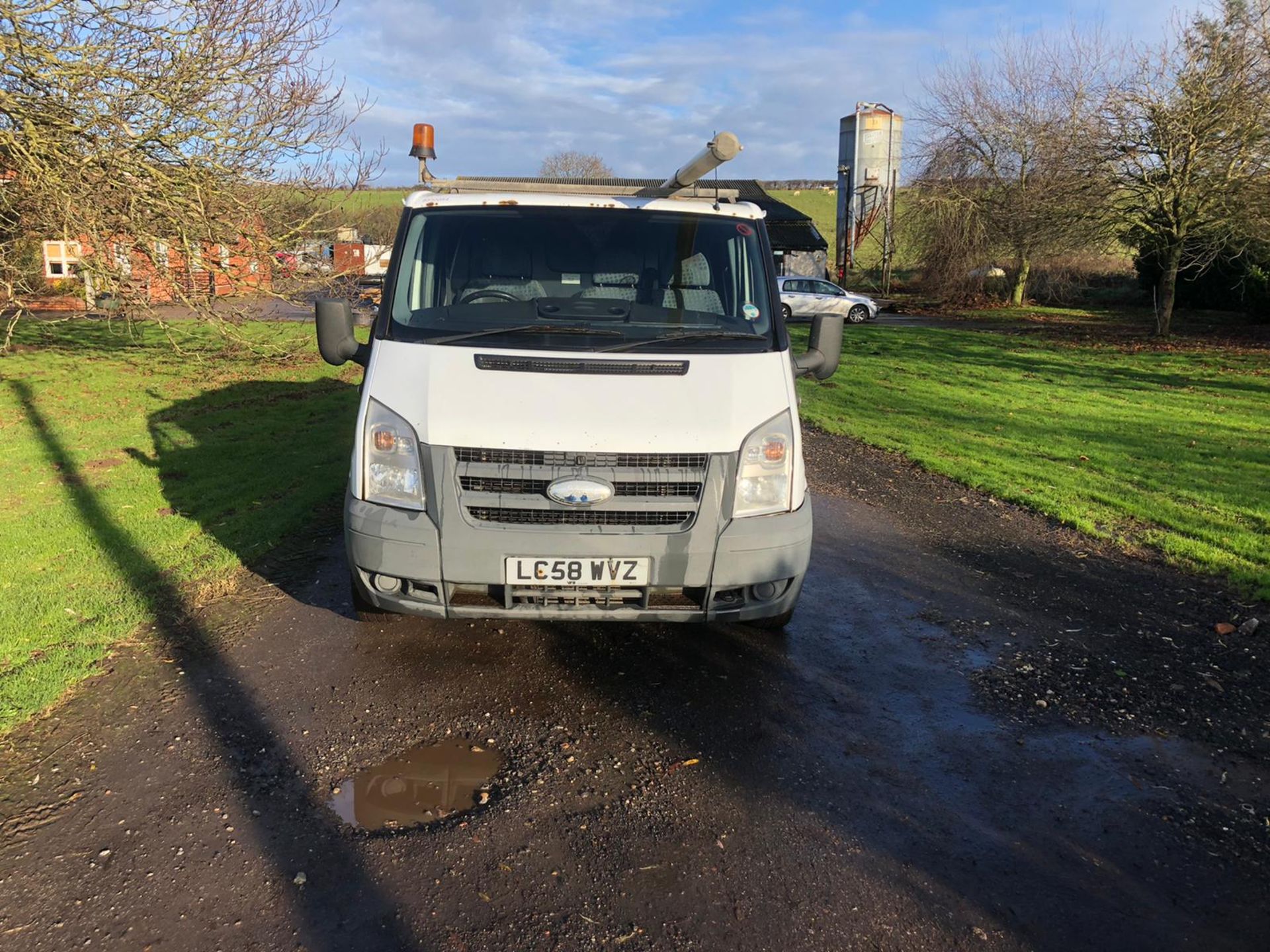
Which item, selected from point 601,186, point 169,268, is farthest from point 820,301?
point 601,186

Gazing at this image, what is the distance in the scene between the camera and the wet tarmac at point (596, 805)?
271 centimetres

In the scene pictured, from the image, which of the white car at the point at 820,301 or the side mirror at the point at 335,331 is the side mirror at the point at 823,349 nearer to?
the side mirror at the point at 335,331

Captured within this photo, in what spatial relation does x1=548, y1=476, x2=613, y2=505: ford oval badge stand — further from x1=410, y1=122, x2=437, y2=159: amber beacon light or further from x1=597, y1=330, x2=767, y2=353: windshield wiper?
x1=410, y1=122, x2=437, y2=159: amber beacon light

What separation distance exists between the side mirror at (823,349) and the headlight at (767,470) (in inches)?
36.1

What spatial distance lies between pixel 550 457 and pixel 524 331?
752 millimetres

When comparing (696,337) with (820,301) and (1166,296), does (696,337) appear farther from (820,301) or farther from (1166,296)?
(820,301)

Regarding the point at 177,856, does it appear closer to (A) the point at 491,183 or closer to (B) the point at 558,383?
(B) the point at 558,383

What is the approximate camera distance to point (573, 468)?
389cm

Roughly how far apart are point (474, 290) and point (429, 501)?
1.39 metres

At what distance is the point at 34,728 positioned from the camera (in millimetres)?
→ 3727

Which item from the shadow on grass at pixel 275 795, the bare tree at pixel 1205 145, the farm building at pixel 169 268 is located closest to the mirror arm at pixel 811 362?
the shadow on grass at pixel 275 795

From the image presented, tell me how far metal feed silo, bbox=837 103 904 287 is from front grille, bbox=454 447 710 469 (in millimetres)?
41432

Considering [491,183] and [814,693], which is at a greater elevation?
[491,183]

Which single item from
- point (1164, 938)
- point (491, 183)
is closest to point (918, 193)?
point (491, 183)
